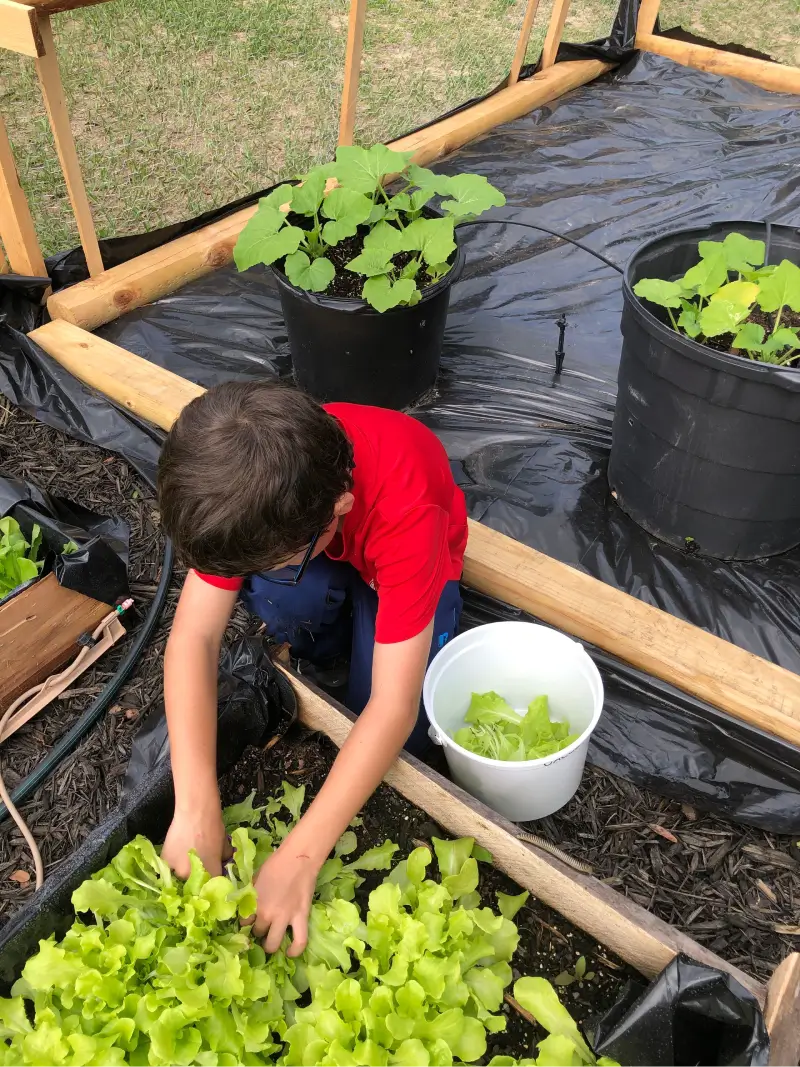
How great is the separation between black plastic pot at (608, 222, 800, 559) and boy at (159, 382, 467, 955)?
1.93 feet

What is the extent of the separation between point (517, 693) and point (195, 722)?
0.75 m

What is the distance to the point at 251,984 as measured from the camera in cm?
117

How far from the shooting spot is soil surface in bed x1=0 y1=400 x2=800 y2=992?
5.03ft

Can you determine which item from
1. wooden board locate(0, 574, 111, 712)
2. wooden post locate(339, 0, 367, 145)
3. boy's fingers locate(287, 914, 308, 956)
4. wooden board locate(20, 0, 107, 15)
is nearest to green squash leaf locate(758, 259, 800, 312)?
boy's fingers locate(287, 914, 308, 956)

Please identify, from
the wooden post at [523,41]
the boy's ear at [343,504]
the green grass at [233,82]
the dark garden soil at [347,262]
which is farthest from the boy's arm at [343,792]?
the wooden post at [523,41]

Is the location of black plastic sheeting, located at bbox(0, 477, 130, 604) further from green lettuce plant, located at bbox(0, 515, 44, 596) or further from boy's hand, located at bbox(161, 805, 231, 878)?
boy's hand, located at bbox(161, 805, 231, 878)

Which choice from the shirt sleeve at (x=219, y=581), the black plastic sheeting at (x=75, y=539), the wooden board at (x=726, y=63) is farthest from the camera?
the wooden board at (x=726, y=63)

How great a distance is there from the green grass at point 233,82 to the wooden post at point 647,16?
0.94 meters

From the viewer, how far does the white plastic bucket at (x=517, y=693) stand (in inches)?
59.4

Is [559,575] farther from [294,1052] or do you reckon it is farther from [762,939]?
[294,1052]

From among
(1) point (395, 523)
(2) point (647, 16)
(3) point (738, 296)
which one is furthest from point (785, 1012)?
(2) point (647, 16)

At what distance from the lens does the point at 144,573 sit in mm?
2133

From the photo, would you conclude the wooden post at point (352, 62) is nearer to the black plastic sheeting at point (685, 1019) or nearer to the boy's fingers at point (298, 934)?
the boy's fingers at point (298, 934)

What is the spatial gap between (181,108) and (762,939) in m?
5.12
